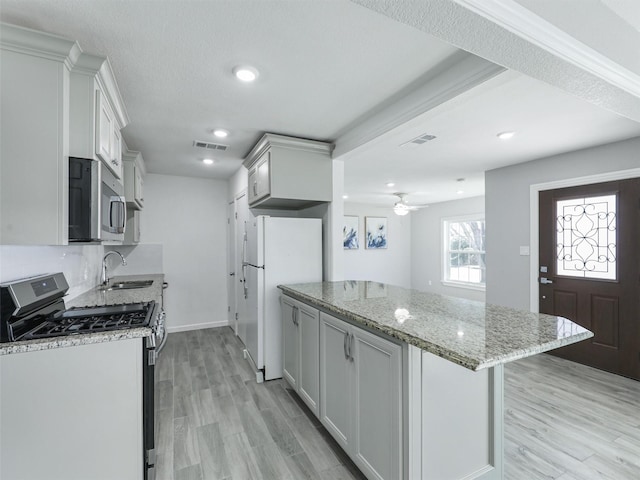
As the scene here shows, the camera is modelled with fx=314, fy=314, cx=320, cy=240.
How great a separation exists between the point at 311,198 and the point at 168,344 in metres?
2.87

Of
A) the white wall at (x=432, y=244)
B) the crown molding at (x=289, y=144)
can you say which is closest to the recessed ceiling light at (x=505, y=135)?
the crown molding at (x=289, y=144)

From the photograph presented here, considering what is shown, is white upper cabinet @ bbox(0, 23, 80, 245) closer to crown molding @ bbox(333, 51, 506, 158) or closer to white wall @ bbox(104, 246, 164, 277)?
crown molding @ bbox(333, 51, 506, 158)

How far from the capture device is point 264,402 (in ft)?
8.89

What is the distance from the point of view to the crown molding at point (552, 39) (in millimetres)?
1070

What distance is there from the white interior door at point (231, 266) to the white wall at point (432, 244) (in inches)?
192

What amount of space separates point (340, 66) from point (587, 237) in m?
3.42

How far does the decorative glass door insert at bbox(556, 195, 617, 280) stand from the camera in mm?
3318

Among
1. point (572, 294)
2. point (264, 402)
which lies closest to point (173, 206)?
point (264, 402)

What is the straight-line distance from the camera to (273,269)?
10.3ft

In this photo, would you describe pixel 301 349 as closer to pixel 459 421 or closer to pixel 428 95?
pixel 459 421

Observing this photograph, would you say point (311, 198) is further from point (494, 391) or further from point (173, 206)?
point (173, 206)

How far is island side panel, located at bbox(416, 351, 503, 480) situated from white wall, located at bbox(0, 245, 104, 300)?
2.20 meters

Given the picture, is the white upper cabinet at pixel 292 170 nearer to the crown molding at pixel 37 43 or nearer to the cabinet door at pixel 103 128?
the cabinet door at pixel 103 128

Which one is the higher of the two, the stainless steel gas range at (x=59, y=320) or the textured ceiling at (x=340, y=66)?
the textured ceiling at (x=340, y=66)
